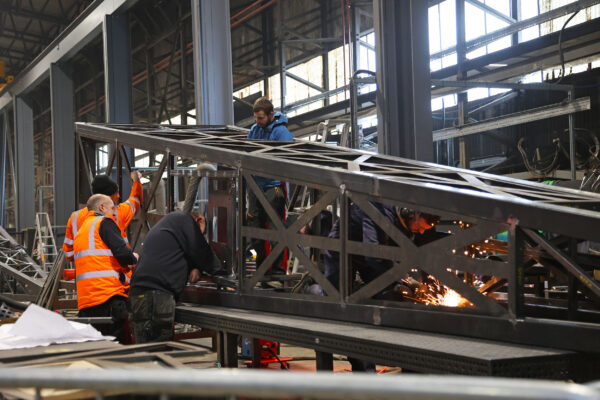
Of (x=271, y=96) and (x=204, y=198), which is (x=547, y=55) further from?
(x=271, y=96)

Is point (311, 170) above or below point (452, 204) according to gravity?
above

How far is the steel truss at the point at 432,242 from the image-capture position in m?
3.77

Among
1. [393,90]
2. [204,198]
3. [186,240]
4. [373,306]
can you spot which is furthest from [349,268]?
[204,198]

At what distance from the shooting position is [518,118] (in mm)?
13391

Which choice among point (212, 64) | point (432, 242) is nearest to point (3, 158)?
point (212, 64)

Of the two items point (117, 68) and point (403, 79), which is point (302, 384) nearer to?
point (403, 79)

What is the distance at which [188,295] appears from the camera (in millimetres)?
6211

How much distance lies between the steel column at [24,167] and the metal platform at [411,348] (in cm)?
2000

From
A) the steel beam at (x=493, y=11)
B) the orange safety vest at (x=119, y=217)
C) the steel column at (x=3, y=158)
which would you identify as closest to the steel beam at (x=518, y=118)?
the steel beam at (x=493, y=11)

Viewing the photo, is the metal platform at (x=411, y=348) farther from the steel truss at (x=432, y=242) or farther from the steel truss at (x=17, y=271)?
the steel truss at (x=17, y=271)

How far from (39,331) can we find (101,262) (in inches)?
97.2

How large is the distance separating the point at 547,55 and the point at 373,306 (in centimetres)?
1045

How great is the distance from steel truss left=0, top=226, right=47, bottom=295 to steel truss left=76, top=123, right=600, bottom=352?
689 cm

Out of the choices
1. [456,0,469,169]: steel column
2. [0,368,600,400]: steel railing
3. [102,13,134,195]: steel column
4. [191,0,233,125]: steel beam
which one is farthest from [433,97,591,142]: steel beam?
[0,368,600,400]: steel railing
